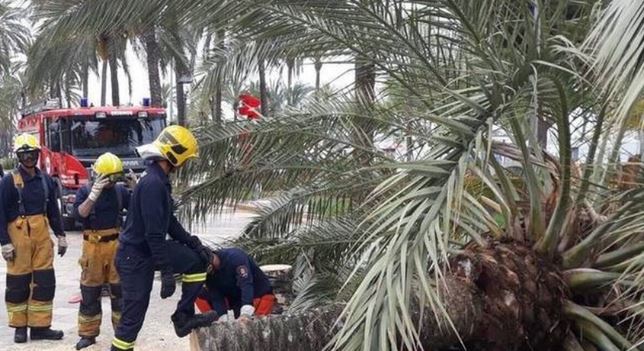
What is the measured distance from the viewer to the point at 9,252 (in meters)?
6.62

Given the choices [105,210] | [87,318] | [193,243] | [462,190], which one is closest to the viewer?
[462,190]

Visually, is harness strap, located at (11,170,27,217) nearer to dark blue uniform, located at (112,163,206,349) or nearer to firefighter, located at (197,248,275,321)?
dark blue uniform, located at (112,163,206,349)

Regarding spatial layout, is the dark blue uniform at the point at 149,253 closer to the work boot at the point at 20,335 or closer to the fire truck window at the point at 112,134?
the work boot at the point at 20,335

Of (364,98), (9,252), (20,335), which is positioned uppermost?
(364,98)

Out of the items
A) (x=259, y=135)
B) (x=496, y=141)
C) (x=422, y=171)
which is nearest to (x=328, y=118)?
(x=259, y=135)

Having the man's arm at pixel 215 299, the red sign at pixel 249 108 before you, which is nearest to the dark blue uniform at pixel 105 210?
the red sign at pixel 249 108

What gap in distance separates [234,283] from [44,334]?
7.77 ft

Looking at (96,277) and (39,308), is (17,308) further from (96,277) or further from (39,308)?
(96,277)

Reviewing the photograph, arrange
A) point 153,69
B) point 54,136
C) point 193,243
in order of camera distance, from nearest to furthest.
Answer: point 193,243 → point 54,136 → point 153,69

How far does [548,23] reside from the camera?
3.75 m

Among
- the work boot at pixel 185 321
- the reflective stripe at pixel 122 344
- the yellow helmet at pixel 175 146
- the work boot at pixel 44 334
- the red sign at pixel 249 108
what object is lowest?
the work boot at pixel 44 334

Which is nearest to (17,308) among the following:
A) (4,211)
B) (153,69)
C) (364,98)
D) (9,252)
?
(9,252)

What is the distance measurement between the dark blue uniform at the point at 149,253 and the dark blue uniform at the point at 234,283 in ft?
0.71

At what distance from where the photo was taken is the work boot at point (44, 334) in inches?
268
